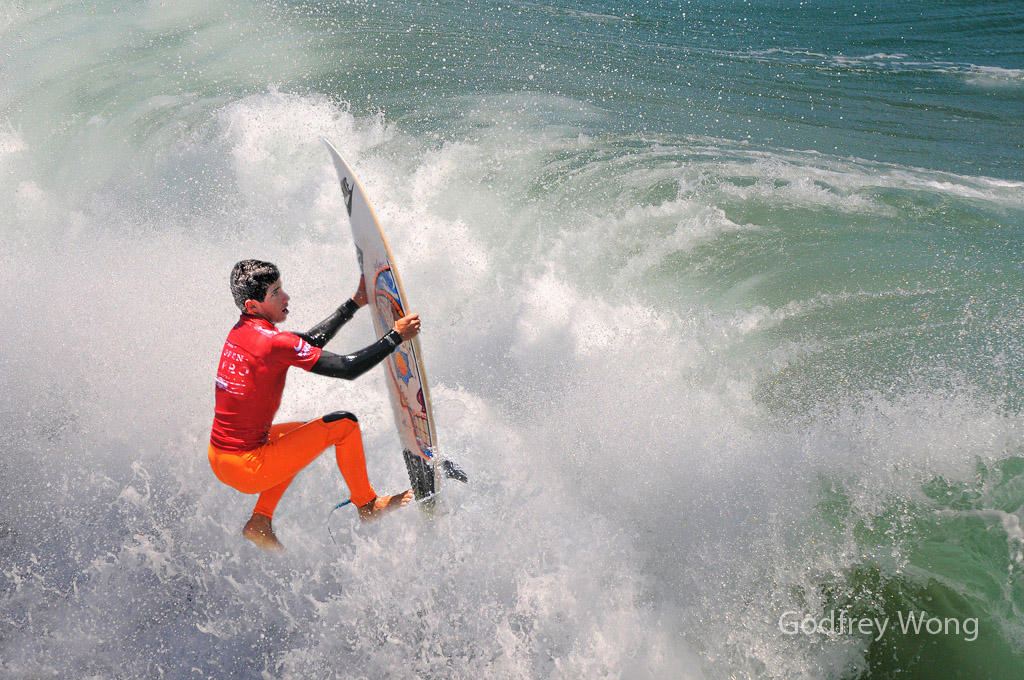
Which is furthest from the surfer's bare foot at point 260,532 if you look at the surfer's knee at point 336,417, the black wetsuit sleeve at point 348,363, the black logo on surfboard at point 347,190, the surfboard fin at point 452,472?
the black logo on surfboard at point 347,190

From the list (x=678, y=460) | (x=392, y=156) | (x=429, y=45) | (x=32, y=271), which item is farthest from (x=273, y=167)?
(x=678, y=460)

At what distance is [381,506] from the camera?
Answer: 14.0ft

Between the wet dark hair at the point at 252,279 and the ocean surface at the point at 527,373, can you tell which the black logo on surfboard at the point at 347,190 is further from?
the ocean surface at the point at 527,373

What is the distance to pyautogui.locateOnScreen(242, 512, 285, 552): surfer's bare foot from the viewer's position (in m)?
4.12

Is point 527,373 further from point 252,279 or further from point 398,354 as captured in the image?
point 252,279

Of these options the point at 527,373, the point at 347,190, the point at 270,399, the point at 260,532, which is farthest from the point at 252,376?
the point at 527,373

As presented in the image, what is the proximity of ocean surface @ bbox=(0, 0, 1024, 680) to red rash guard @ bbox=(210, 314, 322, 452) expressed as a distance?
1.31m

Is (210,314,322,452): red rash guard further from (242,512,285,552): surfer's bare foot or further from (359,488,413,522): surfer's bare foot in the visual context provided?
(359,488,413,522): surfer's bare foot

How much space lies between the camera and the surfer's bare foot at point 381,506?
Result: 14.0 feet

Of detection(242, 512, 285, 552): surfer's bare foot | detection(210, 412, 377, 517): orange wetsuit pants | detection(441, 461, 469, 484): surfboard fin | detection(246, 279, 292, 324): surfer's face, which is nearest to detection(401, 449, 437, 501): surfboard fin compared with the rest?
detection(441, 461, 469, 484): surfboard fin

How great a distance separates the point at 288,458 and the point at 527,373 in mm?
2414

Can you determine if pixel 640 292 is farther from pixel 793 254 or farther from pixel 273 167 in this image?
pixel 273 167

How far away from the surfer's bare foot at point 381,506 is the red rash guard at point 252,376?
0.81 metres

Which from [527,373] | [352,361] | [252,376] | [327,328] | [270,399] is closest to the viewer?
[352,361]
